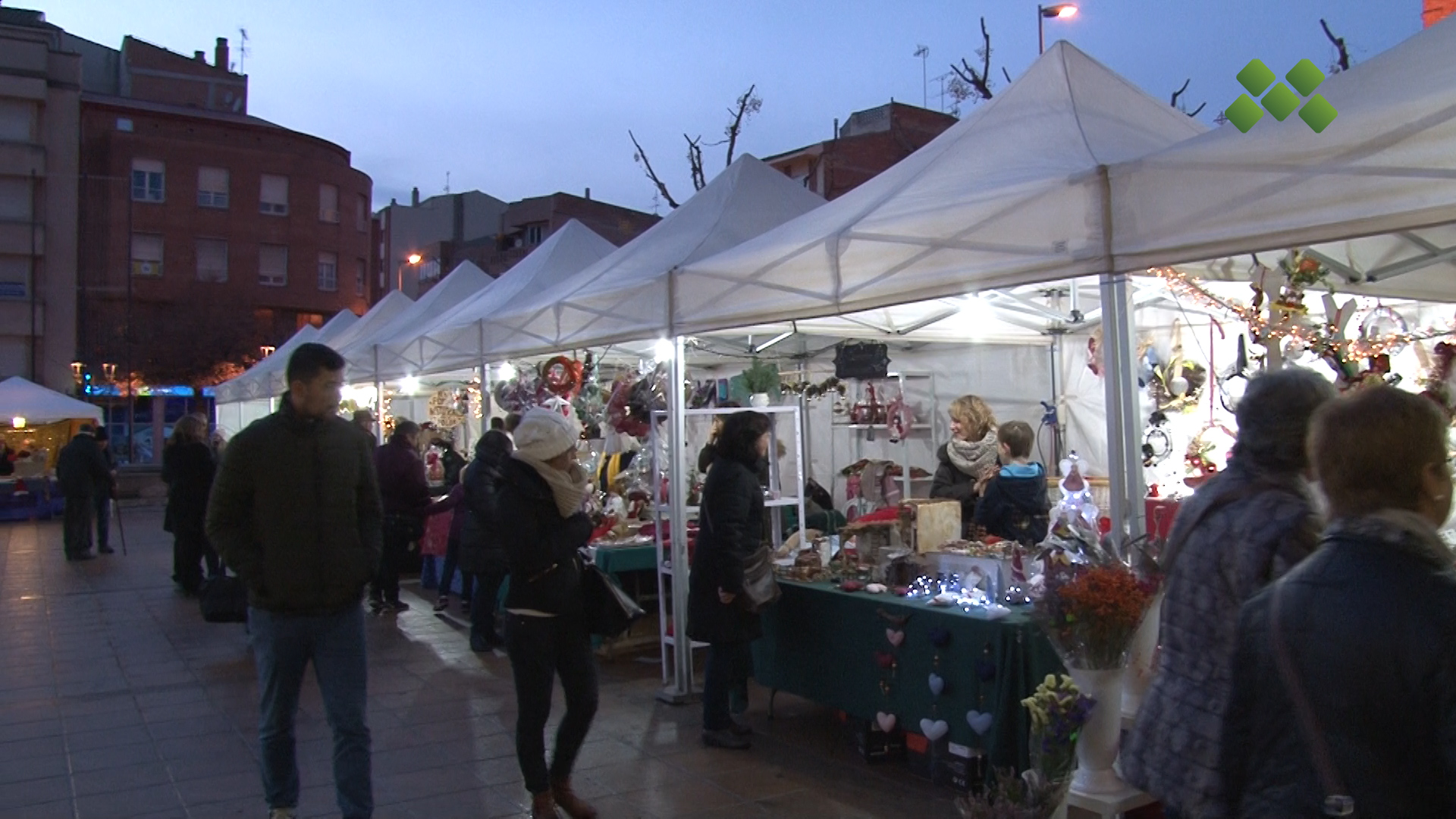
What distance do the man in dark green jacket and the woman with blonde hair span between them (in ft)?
15.2

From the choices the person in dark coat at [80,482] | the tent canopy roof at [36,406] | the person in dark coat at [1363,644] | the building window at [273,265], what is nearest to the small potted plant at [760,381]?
the person in dark coat at [1363,644]

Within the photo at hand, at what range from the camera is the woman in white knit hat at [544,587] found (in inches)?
156

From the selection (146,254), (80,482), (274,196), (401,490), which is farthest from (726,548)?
(274,196)

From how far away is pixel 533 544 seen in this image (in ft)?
13.0

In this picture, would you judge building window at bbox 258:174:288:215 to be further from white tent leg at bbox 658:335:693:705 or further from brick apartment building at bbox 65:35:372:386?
white tent leg at bbox 658:335:693:705

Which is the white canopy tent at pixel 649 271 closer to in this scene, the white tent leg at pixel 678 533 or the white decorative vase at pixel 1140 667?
the white tent leg at pixel 678 533

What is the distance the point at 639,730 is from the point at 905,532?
1.69 m

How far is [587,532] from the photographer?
13.5ft

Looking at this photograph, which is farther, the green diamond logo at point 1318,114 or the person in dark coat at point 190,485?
the person in dark coat at point 190,485

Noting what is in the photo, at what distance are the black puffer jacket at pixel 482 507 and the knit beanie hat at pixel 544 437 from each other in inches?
111

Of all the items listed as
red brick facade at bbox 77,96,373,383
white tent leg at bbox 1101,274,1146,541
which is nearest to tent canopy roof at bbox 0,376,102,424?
red brick facade at bbox 77,96,373,383

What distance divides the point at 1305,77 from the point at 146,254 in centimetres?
3707

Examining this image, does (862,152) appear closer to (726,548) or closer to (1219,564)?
(726,548)

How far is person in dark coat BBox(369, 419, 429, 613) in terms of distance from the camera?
28.3 ft
